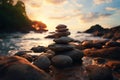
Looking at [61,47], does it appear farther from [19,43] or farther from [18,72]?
[19,43]

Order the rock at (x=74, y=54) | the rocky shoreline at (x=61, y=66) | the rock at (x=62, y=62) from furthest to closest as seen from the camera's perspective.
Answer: the rock at (x=74, y=54) → the rock at (x=62, y=62) → the rocky shoreline at (x=61, y=66)

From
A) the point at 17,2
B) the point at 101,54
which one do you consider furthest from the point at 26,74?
the point at 17,2

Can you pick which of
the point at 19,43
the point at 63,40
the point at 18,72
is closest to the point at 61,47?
the point at 63,40

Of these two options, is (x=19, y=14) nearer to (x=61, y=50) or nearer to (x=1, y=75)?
(x=61, y=50)

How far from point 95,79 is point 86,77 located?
1.92 ft

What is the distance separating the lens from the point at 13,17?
80.3 metres

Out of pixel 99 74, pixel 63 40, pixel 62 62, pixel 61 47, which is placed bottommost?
pixel 99 74

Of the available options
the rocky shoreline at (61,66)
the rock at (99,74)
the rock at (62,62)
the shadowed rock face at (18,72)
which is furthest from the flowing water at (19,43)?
the shadowed rock face at (18,72)

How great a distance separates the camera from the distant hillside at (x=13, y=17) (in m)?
72.4

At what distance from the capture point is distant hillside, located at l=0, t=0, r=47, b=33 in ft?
238

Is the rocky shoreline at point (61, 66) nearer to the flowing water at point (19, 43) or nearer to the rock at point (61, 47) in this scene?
the rock at point (61, 47)

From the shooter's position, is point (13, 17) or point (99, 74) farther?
point (13, 17)

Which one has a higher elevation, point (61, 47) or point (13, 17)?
point (13, 17)

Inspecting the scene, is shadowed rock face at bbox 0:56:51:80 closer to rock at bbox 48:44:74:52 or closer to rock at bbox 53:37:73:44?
rock at bbox 48:44:74:52
